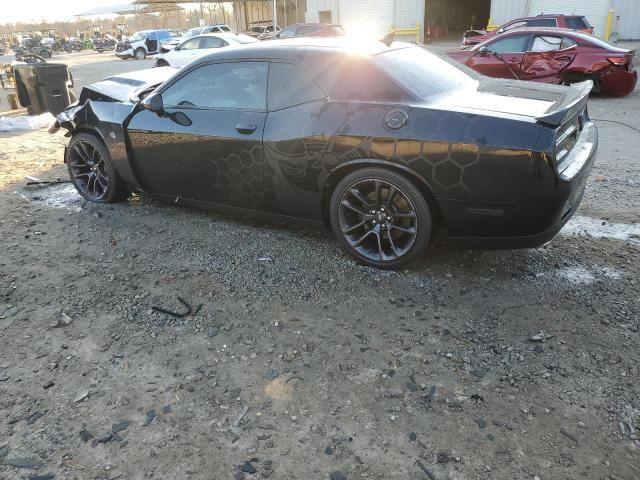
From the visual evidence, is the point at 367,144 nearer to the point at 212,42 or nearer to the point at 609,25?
the point at 212,42

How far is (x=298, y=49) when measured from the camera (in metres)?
3.86

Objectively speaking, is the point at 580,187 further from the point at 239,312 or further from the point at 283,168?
the point at 239,312

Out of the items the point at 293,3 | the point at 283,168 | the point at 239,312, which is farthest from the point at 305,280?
the point at 293,3

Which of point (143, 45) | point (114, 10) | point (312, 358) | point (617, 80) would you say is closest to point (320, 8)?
point (143, 45)

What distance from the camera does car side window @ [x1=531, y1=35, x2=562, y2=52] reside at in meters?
9.67

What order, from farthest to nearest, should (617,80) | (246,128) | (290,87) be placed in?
1. (617,80)
2. (246,128)
3. (290,87)

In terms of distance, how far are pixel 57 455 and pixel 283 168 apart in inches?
91.3

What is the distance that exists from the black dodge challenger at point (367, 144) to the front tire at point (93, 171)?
11.2 inches

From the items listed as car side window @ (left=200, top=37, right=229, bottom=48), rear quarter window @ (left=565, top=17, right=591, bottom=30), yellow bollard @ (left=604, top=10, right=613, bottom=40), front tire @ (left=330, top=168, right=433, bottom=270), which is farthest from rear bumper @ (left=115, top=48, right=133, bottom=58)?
front tire @ (left=330, top=168, right=433, bottom=270)

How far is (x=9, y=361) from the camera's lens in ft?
9.64

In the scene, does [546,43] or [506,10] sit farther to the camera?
[506,10]

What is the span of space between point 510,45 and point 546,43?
65 centimetres

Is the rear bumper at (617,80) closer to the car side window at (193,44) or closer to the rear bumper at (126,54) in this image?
the car side window at (193,44)

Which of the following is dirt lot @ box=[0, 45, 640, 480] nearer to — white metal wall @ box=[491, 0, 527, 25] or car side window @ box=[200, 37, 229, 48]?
car side window @ box=[200, 37, 229, 48]
